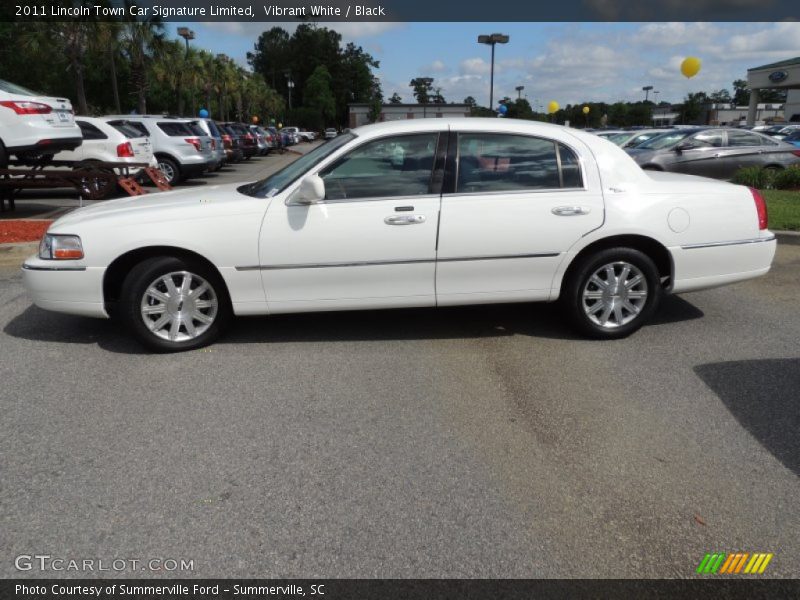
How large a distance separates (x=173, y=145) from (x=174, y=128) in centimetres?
67

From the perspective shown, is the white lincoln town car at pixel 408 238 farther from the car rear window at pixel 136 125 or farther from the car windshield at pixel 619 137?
the car windshield at pixel 619 137

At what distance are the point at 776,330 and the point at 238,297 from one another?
422cm

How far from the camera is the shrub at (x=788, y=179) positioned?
1246 cm

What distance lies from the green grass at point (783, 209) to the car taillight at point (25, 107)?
35.4 feet

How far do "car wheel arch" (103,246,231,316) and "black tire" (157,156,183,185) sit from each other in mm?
12829

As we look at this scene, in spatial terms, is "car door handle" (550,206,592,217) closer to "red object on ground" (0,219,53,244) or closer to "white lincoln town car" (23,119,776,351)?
"white lincoln town car" (23,119,776,351)

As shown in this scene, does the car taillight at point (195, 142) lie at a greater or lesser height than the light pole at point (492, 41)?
lesser

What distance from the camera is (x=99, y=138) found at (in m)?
14.0

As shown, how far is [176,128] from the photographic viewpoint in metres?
17.2

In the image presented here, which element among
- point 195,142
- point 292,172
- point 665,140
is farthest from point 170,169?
point 292,172

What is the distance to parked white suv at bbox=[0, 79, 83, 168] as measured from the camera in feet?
32.8

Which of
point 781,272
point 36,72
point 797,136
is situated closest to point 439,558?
point 781,272

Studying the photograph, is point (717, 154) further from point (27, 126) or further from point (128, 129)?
point (128, 129)

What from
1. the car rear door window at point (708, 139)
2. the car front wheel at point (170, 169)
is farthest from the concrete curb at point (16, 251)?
the car rear door window at point (708, 139)
